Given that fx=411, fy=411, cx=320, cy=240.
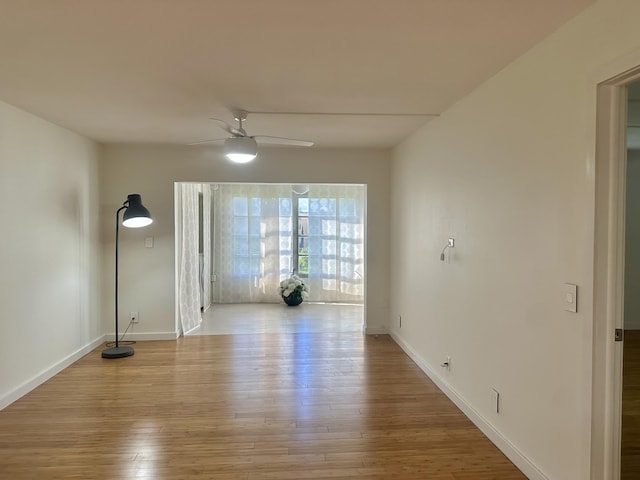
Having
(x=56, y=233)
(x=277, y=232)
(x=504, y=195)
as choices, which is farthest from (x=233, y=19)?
(x=277, y=232)

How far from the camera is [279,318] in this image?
662cm

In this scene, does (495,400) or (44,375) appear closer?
(495,400)

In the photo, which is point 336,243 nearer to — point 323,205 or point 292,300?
point 323,205

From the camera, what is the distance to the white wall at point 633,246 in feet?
17.1

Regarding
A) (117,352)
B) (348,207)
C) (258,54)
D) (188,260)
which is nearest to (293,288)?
(348,207)

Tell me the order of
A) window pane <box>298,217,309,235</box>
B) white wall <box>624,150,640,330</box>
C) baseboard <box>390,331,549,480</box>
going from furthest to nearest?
window pane <box>298,217,309,235</box>, white wall <box>624,150,640,330</box>, baseboard <box>390,331,549,480</box>

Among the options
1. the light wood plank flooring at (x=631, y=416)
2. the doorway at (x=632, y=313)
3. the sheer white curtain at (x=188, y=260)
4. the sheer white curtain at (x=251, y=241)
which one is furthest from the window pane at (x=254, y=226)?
the light wood plank flooring at (x=631, y=416)

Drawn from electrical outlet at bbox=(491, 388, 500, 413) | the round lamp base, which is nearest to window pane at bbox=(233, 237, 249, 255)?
the round lamp base

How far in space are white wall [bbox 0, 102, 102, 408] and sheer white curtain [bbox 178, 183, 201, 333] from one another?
1023 mm

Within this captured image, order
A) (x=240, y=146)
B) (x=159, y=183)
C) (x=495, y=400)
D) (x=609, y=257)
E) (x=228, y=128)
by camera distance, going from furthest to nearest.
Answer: (x=159, y=183) → (x=228, y=128) → (x=240, y=146) → (x=495, y=400) → (x=609, y=257)

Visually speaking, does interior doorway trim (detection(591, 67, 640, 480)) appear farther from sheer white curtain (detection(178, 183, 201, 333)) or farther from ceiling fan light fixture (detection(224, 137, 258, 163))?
sheer white curtain (detection(178, 183, 201, 333))

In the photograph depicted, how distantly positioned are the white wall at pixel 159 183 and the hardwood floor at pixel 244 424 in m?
0.82

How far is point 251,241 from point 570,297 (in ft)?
21.5

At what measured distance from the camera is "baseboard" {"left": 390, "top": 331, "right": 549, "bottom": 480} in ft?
7.73
